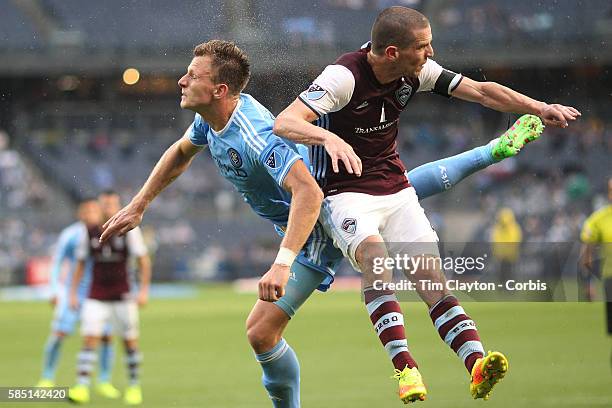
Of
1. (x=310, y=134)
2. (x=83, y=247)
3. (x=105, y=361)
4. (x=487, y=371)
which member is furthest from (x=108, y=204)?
(x=487, y=371)

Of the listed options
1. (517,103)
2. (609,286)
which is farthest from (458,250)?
(609,286)

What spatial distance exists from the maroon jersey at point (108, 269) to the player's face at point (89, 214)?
82 millimetres

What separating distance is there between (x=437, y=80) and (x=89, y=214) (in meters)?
5.94

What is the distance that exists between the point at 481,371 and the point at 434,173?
1532mm

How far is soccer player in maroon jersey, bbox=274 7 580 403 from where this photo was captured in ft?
18.2

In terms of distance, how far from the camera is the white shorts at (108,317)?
1066cm

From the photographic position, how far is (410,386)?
541 cm

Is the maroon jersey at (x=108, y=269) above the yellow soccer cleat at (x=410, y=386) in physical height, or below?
above

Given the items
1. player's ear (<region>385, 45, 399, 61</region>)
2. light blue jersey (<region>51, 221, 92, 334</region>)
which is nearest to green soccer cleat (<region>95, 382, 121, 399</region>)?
light blue jersey (<region>51, 221, 92, 334</region>)

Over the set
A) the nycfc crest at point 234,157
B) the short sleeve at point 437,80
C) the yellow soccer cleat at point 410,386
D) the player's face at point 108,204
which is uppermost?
the player's face at point 108,204

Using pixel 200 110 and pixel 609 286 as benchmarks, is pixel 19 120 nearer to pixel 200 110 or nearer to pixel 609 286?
pixel 609 286

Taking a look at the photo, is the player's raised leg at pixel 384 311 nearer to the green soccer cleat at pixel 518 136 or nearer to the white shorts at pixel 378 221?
the white shorts at pixel 378 221

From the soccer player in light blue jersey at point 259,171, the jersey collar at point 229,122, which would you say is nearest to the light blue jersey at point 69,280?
the soccer player in light blue jersey at point 259,171

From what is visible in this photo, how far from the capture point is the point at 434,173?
6496 mm
